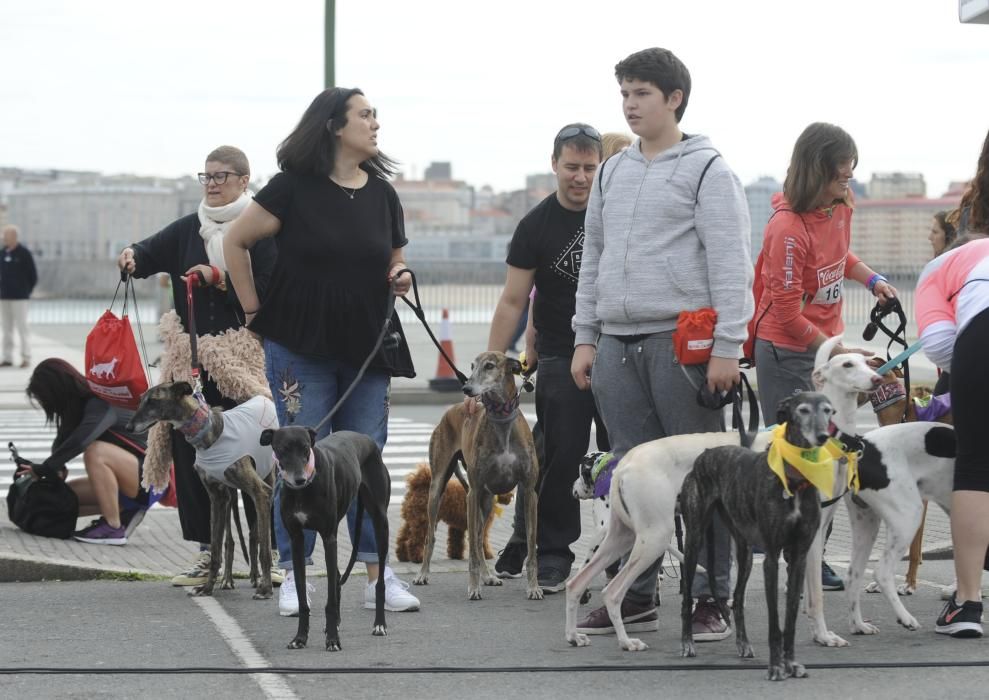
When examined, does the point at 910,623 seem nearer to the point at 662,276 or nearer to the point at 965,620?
the point at 965,620

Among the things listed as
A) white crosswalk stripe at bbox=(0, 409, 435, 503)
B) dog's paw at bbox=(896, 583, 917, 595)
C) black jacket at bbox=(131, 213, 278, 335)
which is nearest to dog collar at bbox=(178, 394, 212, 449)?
black jacket at bbox=(131, 213, 278, 335)

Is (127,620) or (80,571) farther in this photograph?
(80,571)

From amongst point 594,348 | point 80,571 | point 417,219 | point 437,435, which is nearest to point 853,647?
point 594,348

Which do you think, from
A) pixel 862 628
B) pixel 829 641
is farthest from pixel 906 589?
pixel 829 641

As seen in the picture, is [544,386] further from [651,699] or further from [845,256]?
[651,699]

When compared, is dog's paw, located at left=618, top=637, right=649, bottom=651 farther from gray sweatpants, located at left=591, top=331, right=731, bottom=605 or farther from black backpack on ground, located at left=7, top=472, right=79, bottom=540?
black backpack on ground, located at left=7, top=472, right=79, bottom=540

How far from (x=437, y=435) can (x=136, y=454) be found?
224 cm

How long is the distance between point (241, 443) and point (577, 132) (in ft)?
6.88

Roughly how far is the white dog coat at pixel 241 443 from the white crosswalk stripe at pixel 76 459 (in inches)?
149

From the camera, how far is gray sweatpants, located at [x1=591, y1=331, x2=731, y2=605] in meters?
5.82

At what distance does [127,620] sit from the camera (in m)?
6.27

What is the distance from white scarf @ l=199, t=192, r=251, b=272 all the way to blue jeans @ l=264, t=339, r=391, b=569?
30.7 inches

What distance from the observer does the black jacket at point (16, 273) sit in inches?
840

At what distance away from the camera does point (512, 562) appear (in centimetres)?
743
